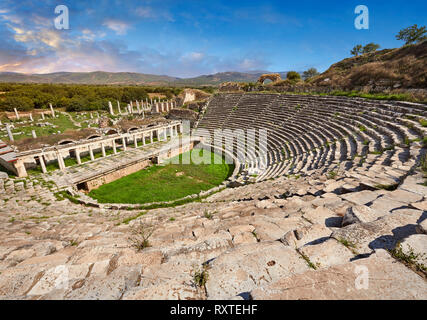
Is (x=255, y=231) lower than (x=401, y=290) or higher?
lower

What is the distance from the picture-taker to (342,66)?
3694 centimetres

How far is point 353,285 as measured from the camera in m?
1.61

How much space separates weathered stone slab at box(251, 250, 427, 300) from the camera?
1.53 metres

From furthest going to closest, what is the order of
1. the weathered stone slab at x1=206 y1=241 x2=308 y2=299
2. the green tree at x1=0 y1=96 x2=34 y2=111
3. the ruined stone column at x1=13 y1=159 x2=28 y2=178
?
1. the green tree at x1=0 y1=96 x2=34 y2=111
2. the ruined stone column at x1=13 y1=159 x2=28 y2=178
3. the weathered stone slab at x1=206 y1=241 x2=308 y2=299

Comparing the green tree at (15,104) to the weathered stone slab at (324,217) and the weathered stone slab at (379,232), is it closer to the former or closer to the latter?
the weathered stone slab at (324,217)

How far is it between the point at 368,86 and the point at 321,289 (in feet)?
91.5

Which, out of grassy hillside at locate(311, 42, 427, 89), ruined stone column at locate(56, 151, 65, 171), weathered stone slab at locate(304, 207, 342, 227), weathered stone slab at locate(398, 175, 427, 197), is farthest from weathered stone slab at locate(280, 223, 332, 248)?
grassy hillside at locate(311, 42, 427, 89)

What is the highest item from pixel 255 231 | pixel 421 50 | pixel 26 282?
pixel 421 50

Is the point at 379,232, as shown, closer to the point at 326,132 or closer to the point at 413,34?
the point at 326,132

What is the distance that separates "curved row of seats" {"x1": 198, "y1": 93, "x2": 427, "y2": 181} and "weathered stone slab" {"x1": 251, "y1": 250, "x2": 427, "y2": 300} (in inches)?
224

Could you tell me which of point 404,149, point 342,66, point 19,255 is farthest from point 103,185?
point 342,66

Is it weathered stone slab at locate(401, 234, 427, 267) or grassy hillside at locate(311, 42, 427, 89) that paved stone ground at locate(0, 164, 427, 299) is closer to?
weathered stone slab at locate(401, 234, 427, 267)

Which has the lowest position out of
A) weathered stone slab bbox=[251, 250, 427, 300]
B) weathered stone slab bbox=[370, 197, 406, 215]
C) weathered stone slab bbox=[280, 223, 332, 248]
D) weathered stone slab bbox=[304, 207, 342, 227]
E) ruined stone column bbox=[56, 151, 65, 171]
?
ruined stone column bbox=[56, 151, 65, 171]
